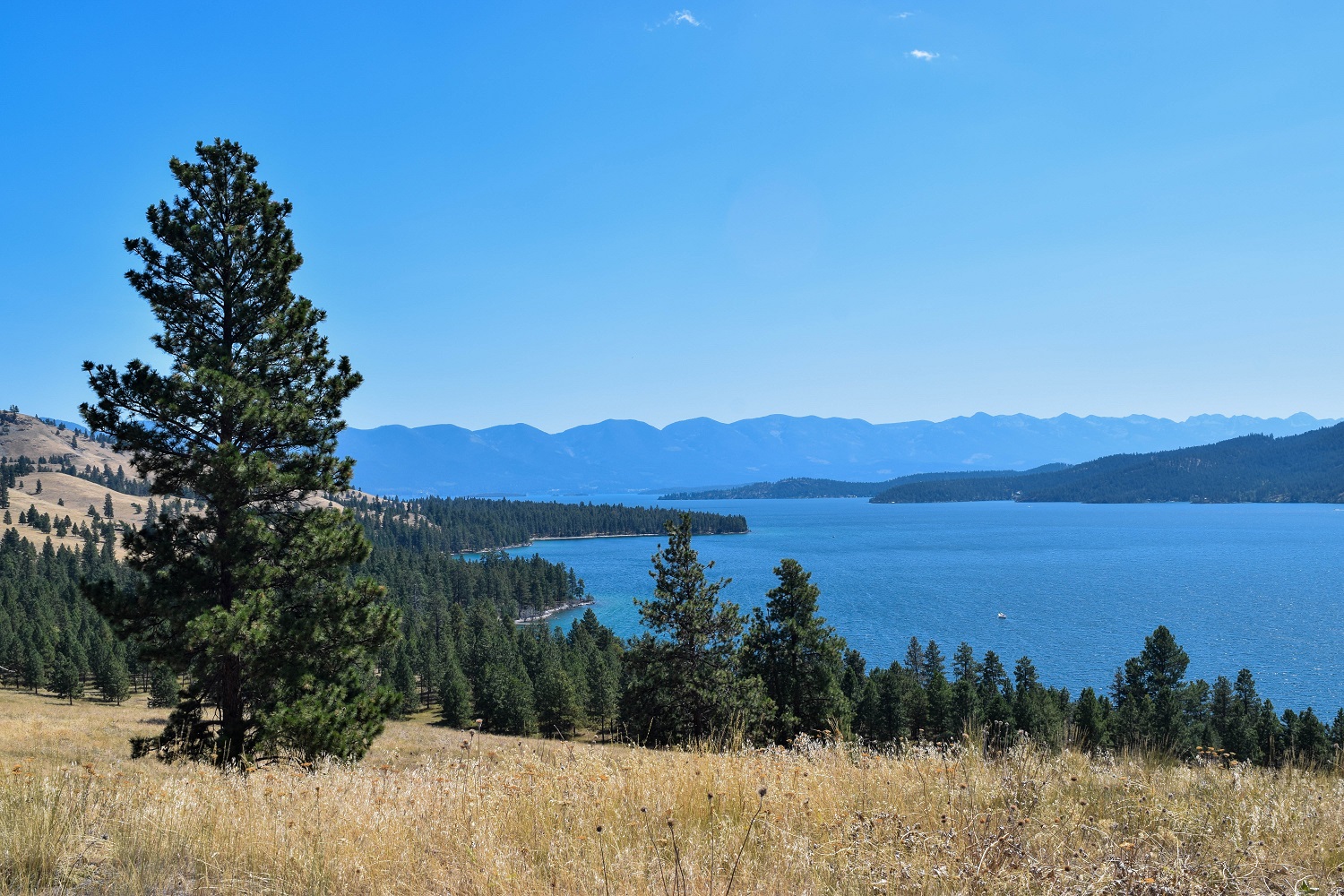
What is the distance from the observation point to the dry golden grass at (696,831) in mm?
4203

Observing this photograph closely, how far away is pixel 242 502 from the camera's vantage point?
1432 centimetres

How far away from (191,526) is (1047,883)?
53.1 ft

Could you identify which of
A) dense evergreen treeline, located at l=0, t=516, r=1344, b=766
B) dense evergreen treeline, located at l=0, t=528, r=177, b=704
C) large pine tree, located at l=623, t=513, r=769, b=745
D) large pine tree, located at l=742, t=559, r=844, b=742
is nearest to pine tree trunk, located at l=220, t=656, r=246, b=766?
dense evergreen treeline, located at l=0, t=516, r=1344, b=766

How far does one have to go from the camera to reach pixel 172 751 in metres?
14.5

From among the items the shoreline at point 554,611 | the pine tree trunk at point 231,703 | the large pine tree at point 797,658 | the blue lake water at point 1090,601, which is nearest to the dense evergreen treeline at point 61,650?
the pine tree trunk at point 231,703

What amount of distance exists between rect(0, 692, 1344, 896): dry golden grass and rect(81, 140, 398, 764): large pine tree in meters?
7.55

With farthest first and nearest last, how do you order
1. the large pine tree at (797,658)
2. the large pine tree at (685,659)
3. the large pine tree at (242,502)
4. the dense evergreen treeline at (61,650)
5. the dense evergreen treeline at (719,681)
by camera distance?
the dense evergreen treeline at (61,650) → the large pine tree at (797,658) → the dense evergreen treeline at (719,681) → the large pine tree at (685,659) → the large pine tree at (242,502)

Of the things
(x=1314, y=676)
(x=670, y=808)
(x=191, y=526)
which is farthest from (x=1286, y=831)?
(x=1314, y=676)

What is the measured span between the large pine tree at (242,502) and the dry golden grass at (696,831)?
24.8 feet

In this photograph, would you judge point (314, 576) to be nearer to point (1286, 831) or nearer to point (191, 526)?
point (191, 526)

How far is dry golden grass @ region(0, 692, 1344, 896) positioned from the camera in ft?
13.8

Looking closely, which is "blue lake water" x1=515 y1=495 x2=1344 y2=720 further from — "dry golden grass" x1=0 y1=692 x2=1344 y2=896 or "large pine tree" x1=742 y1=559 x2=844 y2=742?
"dry golden grass" x1=0 y1=692 x2=1344 y2=896

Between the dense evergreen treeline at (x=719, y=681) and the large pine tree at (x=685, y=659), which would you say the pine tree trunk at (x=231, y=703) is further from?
the large pine tree at (x=685, y=659)

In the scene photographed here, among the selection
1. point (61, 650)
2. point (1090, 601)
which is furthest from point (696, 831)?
point (1090, 601)
